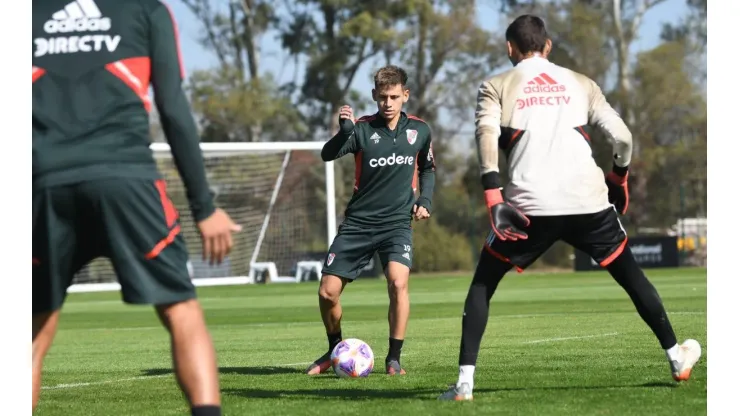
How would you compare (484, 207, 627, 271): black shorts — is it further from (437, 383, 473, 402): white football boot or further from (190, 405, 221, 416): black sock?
(190, 405, 221, 416): black sock

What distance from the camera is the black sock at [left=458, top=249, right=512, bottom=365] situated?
716 cm

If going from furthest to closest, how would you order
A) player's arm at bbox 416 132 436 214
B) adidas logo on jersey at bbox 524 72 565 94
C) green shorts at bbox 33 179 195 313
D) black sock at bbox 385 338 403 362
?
player's arm at bbox 416 132 436 214 < black sock at bbox 385 338 403 362 < adidas logo on jersey at bbox 524 72 565 94 < green shorts at bbox 33 179 195 313

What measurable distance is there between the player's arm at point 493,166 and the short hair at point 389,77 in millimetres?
2311

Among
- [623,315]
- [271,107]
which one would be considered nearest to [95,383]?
[623,315]

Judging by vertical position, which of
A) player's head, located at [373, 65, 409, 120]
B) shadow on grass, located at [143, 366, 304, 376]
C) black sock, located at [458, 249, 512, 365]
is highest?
player's head, located at [373, 65, 409, 120]

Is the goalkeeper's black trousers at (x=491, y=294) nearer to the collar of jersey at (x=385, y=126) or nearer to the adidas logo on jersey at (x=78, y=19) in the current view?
the collar of jersey at (x=385, y=126)

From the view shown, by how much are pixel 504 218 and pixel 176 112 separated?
2.48 metres

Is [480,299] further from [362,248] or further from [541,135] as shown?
[362,248]

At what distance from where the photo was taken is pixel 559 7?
47969mm

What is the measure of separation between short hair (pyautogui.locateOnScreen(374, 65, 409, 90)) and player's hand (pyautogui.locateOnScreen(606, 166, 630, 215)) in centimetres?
224

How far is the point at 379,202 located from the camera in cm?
952

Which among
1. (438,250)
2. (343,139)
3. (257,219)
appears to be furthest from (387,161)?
(438,250)

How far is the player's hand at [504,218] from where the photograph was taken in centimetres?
688

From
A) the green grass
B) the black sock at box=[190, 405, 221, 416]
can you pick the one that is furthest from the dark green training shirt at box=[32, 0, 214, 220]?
the green grass
